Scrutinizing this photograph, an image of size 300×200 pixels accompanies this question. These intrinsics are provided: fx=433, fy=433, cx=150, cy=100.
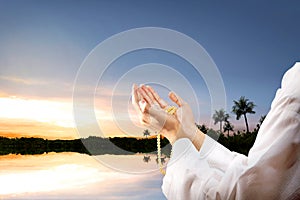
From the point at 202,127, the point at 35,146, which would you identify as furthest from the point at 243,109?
the point at 202,127

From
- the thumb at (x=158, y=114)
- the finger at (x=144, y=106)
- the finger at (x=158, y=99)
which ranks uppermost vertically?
the finger at (x=158, y=99)

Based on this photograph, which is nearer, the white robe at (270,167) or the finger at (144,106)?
the white robe at (270,167)

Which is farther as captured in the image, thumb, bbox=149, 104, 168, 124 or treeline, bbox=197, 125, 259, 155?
treeline, bbox=197, 125, 259, 155

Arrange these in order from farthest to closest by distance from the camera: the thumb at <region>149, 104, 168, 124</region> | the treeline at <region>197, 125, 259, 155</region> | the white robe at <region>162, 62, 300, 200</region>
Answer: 1. the treeline at <region>197, 125, 259, 155</region>
2. the thumb at <region>149, 104, 168, 124</region>
3. the white robe at <region>162, 62, 300, 200</region>

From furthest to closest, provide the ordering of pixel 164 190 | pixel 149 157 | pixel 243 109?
pixel 243 109, pixel 149 157, pixel 164 190

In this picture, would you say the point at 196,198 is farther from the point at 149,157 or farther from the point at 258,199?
the point at 149,157

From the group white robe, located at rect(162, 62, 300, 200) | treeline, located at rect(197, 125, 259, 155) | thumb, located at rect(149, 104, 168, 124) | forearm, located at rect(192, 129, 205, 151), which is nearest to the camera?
white robe, located at rect(162, 62, 300, 200)

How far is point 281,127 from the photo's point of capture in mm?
900

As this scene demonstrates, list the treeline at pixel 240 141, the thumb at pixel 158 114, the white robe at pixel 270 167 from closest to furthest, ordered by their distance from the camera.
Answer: the white robe at pixel 270 167, the thumb at pixel 158 114, the treeline at pixel 240 141

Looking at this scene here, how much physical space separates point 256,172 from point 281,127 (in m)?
0.11

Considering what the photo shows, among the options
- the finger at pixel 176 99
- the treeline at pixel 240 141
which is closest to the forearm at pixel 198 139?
the finger at pixel 176 99

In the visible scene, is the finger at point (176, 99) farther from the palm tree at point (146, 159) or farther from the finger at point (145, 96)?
the palm tree at point (146, 159)

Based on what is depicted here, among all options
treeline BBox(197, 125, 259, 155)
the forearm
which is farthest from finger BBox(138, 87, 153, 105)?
treeline BBox(197, 125, 259, 155)

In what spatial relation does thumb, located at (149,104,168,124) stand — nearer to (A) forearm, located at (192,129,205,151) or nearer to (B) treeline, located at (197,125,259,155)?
(A) forearm, located at (192,129,205,151)
